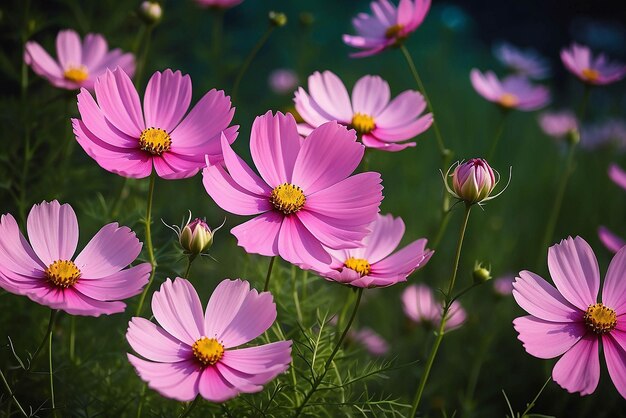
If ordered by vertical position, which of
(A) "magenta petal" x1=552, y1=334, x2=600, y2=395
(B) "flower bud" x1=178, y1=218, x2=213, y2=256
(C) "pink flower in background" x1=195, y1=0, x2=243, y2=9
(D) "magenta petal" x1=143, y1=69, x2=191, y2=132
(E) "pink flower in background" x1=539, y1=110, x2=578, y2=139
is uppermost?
(D) "magenta petal" x1=143, y1=69, x2=191, y2=132

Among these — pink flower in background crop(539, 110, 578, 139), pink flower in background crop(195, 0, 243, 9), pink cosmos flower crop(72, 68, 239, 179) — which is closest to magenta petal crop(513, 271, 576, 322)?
pink cosmos flower crop(72, 68, 239, 179)

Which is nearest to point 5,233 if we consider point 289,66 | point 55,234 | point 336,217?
point 55,234

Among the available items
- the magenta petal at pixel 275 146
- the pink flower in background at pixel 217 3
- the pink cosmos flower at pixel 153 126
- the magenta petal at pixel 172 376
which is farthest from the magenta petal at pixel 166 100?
the pink flower in background at pixel 217 3

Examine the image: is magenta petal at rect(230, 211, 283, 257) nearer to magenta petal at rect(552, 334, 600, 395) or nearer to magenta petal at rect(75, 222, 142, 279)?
magenta petal at rect(75, 222, 142, 279)

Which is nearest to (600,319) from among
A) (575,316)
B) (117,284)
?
(575,316)

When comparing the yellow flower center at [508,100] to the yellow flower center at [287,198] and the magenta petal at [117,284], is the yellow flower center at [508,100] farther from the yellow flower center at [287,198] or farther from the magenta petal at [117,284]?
the magenta petal at [117,284]

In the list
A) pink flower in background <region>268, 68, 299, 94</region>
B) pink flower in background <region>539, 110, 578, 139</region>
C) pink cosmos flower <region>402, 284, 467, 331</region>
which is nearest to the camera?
pink cosmos flower <region>402, 284, 467, 331</region>

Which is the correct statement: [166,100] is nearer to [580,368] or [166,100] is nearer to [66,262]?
[66,262]
